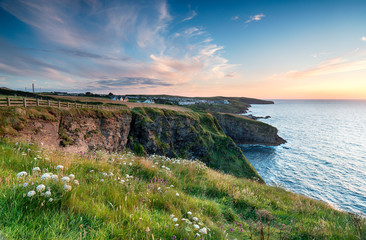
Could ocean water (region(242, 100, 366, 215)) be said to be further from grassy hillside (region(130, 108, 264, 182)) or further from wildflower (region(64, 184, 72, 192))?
wildflower (region(64, 184, 72, 192))

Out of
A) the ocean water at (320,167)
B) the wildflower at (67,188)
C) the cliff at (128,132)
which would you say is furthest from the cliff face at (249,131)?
the wildflower at (67,188)

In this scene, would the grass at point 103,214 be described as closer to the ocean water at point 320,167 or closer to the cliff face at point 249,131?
the ocean water at point 320,167

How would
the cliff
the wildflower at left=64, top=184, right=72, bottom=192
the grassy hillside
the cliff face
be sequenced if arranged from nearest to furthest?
the wildflower at left=64, top=184, right=72, bottom=192 → the cliff → the grassy hillside → the cliff face

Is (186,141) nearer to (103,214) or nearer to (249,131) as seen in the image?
(103,214)

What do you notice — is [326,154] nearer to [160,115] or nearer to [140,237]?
[160,115]

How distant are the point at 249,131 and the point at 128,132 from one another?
222 ft

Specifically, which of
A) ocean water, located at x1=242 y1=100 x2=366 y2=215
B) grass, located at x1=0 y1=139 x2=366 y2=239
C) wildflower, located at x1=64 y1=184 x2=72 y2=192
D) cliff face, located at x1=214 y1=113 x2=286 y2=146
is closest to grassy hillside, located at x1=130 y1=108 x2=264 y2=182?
ocean water, located at x1=242 y1=100 x2=366 y2=215

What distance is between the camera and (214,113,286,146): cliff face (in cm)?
7731

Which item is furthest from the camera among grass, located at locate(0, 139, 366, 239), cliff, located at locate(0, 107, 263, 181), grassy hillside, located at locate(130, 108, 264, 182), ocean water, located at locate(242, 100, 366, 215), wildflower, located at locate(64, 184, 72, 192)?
grassy hillside, located at locate(130, 108, 264, 182)

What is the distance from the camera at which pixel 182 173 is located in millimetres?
8805

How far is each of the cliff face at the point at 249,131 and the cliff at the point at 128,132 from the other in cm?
2879

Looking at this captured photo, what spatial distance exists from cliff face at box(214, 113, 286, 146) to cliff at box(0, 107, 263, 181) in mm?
28790

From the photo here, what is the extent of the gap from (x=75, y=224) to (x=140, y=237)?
3.74ft

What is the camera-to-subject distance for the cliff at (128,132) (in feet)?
65.2
